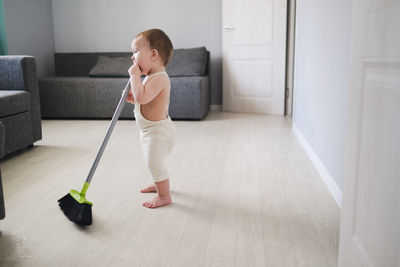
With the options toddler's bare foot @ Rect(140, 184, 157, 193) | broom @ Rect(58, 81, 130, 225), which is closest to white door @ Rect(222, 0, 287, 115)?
toddler's bare foot @ Rect(140, 184, 157, 193)

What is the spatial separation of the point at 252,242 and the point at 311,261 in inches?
8.0

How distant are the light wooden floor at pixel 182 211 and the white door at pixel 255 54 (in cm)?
154

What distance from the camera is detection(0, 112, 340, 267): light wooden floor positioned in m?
1.21

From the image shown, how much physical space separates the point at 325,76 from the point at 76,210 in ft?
4.46

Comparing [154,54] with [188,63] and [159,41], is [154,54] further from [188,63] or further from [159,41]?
[188,63]

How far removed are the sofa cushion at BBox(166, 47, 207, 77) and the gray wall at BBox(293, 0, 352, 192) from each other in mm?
1401

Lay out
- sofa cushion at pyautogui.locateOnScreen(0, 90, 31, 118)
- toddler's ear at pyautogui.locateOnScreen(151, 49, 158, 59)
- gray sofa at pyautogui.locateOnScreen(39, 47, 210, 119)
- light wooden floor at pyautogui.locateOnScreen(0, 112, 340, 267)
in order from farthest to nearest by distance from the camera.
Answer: gray sofa at pyautogui.locateOnScreen(39, 47, 210, 119) → sofa cushion at pyautogui.locateOnScreen(0, 90, 31, 118) → toddler's ear at pyautogui.locateOnScreen(151, 49, 158, 59) → light wooden floor at pyautogui.locateOnScreen(0, 112, 340, 267)

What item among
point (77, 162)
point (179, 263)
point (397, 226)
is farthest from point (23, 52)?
point (397, 226)

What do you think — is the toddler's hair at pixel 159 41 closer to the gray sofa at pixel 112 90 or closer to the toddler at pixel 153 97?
the toddler at pixel 153 97

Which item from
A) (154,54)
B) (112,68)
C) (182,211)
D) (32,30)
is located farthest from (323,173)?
(32,30)

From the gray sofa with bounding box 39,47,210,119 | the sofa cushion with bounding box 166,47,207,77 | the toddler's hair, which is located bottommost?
the gray sofa with bounding box 39,47,210,119

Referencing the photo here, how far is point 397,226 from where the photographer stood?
27.9 inches

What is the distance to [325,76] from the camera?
1984 millimetres

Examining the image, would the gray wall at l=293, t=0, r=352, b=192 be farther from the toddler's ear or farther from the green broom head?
the green broom head
